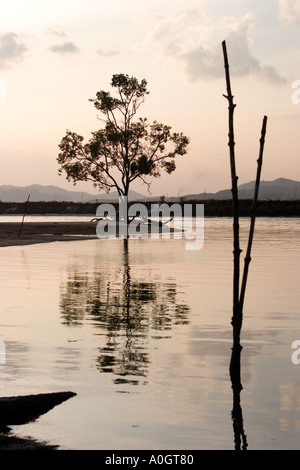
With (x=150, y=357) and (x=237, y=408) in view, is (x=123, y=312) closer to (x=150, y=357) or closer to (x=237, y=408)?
(x=150, y=357)

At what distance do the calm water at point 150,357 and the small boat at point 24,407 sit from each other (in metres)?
0.14

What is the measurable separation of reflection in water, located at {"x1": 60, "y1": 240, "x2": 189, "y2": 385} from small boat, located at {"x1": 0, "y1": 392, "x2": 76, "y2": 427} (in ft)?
5.47

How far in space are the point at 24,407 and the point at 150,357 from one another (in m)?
4.21

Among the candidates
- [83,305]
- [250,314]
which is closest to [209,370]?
[250,314]

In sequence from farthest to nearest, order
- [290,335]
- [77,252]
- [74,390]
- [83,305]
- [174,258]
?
[77,252] → [174,258] → [83,305] → [290,335] → [74,390]

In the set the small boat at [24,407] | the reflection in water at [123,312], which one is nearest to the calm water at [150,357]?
the reflection in water at [123,312]

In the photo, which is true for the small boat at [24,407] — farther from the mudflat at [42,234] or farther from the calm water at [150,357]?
the mudflat at [42,234]

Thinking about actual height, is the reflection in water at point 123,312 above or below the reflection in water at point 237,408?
above

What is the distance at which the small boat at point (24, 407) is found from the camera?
951cm

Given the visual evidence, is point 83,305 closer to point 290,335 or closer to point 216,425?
point 290,335

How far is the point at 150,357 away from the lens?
1378cm

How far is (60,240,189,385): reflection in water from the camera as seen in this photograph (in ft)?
44.3
